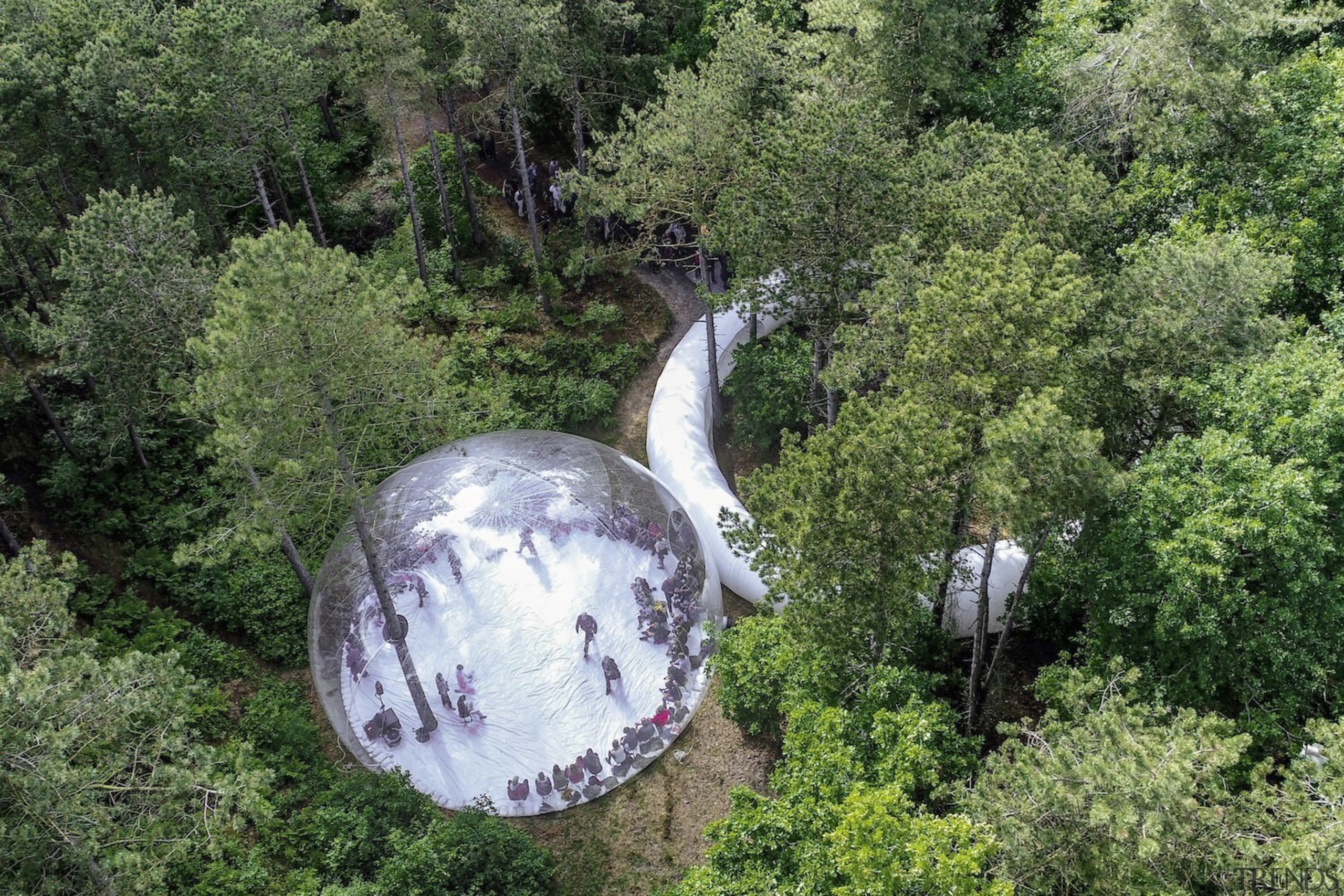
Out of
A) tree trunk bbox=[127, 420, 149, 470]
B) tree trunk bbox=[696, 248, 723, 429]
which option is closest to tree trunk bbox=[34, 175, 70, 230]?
tree trunk bbox=[127, 420, 149, 470]

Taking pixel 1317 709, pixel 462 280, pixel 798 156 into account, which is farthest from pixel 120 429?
pixel 1317 709

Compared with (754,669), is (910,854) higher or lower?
higher

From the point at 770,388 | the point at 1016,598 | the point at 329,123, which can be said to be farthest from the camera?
the point at 329,123

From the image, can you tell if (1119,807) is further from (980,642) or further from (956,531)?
(956,531)

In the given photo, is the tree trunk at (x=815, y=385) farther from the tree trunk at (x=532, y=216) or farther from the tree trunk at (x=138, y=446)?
the tree trunk at (x=138, y=446)

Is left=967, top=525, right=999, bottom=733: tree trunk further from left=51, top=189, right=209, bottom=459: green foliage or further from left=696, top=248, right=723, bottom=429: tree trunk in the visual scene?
left=51, top=189, right=209, bottom=459: green foliage

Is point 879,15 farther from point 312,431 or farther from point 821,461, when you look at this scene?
point 312,431

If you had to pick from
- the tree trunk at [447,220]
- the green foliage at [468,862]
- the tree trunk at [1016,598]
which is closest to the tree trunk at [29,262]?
the tree trunk at [447,220]

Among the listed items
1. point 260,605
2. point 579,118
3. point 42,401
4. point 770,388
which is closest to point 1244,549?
point 770,388
